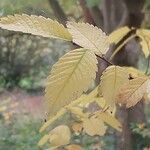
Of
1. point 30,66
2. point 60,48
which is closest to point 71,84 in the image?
point 60,48

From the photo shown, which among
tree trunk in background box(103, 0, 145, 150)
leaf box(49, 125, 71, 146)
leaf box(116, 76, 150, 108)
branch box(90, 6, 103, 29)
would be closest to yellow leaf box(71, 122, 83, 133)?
leaf box(49, 125, 71, 146)

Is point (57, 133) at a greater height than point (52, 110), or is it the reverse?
point (57, 133)

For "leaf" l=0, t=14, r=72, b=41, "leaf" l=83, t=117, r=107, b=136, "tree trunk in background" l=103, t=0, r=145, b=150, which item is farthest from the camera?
"tree trunk in background" l=103, t=0, r=145, b=150

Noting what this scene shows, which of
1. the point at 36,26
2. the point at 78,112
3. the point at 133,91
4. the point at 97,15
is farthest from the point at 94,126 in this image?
the point at 97,15

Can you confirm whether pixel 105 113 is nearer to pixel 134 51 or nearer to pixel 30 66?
pixel 134 51

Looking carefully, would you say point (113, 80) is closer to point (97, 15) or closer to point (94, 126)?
point (94, 126)

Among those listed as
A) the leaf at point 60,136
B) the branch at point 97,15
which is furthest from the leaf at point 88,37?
the branch at point 97,15

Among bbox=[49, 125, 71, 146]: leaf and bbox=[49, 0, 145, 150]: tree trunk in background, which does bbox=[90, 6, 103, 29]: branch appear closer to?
bbox=[49, 0, 145, 150]: tree trunk in background
